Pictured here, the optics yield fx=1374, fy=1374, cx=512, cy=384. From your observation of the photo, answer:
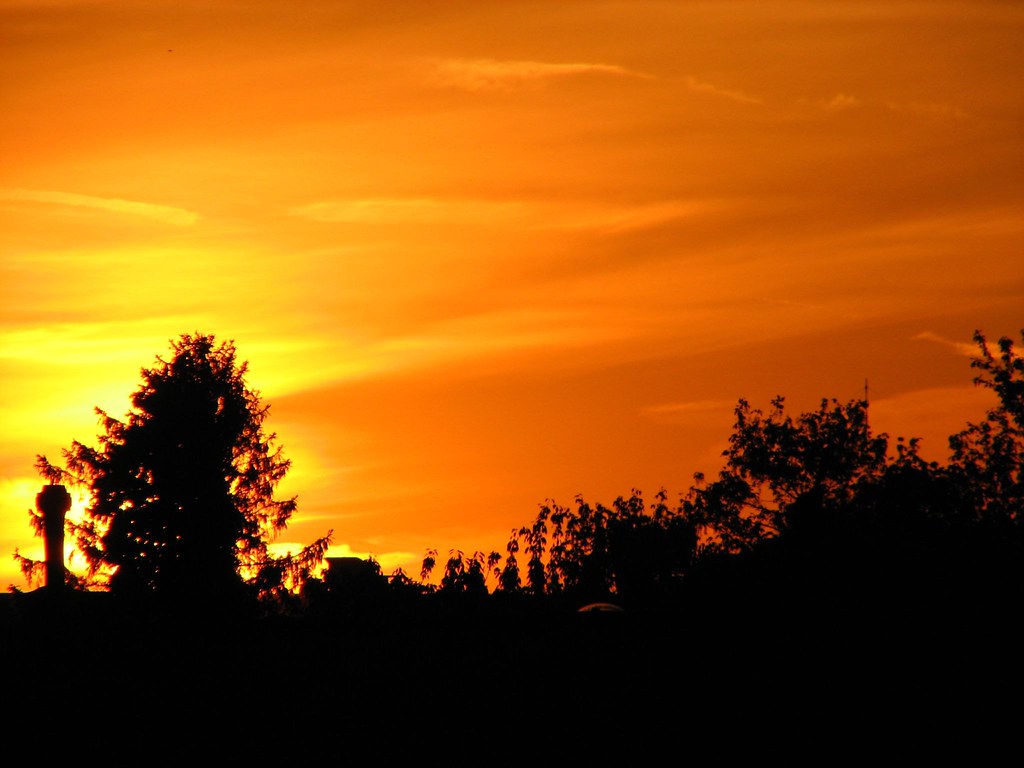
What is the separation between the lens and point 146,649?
2061cm

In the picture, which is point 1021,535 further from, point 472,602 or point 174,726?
point 174,726

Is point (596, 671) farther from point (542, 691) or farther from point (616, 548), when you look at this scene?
point (616, 548)

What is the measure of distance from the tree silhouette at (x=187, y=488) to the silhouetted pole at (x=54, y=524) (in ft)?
6.46

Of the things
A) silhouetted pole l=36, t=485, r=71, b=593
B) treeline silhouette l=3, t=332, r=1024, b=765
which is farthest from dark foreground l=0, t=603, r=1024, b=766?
silhouetted pole l=36, t=485, r=71, b=593

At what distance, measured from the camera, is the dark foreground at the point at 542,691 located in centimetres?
1670

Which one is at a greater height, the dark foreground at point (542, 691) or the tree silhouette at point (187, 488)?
the tree silhouette at point (187, 488)

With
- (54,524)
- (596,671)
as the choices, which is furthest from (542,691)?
(54,524)

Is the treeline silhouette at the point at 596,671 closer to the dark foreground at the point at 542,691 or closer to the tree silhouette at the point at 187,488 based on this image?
the dark foreground at the point at 542,691

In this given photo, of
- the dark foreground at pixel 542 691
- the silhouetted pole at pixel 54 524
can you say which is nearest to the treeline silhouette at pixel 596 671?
the dark foreground at pixel 542 691

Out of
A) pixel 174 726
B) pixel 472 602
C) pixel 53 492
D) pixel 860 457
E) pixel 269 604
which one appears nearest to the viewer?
pixel 174 726

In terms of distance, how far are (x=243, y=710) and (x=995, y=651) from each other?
10169 millimetres

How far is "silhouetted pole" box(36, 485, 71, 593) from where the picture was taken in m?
39.7

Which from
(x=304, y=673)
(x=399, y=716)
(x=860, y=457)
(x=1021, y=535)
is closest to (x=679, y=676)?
(x=399, y=716)

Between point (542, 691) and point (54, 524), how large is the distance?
92.9ft
